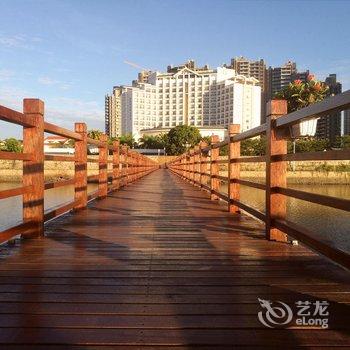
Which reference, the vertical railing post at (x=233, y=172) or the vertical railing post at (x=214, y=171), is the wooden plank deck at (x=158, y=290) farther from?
the vertical railing post at (x=214, y=171)

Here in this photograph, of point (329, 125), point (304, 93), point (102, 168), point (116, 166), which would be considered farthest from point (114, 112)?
point (102, 168)

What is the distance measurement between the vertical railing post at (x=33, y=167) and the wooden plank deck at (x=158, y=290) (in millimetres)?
248

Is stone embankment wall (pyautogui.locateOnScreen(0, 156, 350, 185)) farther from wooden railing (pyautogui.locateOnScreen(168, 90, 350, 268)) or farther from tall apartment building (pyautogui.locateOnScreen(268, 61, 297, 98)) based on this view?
tall apartment building (pyautogui.locateOnScreen(268, 61, 297, 98))

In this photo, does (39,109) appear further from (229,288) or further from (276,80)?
(276,80)

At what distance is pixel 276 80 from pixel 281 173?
19813cm

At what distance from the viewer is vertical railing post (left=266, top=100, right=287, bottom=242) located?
3.84 meters

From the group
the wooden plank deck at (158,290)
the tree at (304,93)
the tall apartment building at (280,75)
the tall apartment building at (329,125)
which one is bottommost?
the wooden plank deck at (158,290)

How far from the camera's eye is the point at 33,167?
3855mm

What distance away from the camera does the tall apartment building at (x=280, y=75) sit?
184 meters

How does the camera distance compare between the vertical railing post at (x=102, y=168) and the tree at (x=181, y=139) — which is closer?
the vertical railing post at (x=102, y=168)

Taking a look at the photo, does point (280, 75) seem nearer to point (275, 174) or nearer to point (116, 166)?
point (116, 166)

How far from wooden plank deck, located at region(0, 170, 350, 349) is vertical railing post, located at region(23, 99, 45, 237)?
0.25 meters

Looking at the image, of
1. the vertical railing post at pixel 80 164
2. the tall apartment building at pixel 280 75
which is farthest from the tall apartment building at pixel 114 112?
the vertical railing post at pixel 80 164

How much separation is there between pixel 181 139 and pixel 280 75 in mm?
113710
